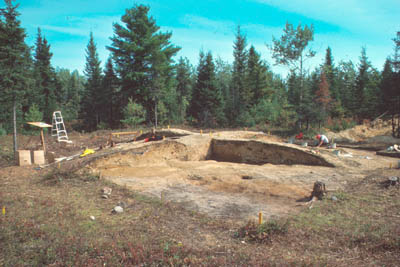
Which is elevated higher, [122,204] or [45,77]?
[45,77]

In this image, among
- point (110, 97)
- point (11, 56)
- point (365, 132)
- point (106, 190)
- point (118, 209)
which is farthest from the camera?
point (110, 97)

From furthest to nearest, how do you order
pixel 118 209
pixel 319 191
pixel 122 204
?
1. pixel 319 191
2. pixel 122 204
3. pixel 118 209

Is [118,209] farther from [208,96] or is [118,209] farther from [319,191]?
[208,96]

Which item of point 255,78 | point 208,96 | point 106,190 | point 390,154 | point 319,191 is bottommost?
point 106,190

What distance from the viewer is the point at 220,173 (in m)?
9.71

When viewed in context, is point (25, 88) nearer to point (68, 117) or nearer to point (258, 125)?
point (258, 125)

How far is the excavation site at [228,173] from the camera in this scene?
23.1ft

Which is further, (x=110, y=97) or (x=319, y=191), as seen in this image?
(x=110, y=97)

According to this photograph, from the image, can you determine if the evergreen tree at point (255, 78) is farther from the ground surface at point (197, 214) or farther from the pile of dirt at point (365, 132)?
the ground surface at point (197, 214)

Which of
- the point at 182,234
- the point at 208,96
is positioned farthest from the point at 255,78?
the point at 182,234

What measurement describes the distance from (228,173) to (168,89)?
22275mm

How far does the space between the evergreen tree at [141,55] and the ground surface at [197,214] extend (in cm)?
1743

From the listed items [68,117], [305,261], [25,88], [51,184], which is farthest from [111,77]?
[305,261]

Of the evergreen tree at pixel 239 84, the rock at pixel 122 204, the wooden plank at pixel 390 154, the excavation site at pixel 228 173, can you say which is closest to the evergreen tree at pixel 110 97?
the evergreen tree at pixel 239 84
